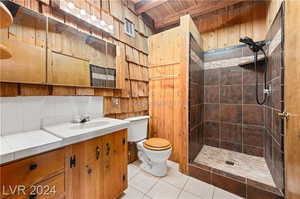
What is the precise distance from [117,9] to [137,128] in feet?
5.91

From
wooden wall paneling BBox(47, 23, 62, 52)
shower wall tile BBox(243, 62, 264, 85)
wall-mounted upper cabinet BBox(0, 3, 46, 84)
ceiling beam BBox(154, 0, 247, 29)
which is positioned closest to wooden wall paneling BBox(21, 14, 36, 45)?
wall-mounted upper cabinet BBox(0, 3, 46, 84)

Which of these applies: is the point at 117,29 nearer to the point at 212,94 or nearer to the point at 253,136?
the point at 212,94

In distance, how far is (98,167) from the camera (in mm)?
1097

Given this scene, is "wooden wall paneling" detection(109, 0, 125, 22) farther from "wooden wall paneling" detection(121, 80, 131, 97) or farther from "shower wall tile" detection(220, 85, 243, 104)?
"shower wall tile" detection(220, 85, 243, 104)

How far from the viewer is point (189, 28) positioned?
175cm

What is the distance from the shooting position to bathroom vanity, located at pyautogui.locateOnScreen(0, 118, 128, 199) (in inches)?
26.9

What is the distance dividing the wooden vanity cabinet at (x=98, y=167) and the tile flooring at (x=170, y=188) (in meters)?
0.24

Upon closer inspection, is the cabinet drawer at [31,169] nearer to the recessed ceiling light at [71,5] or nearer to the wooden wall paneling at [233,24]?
the recessed ceiling light at [71,5]

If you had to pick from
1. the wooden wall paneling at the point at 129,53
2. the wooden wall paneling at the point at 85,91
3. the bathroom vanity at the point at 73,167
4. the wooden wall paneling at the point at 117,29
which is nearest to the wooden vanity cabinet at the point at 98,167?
the bathroom vanity at the point at 73,167

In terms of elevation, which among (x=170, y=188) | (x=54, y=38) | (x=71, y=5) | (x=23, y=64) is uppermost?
(x=71, y=5)

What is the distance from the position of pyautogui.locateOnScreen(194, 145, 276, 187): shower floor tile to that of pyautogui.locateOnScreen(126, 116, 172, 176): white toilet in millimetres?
548

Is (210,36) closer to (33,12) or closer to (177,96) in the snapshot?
(177,96)

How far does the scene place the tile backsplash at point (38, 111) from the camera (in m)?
0.96

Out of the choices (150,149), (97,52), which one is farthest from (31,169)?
(97,52)
